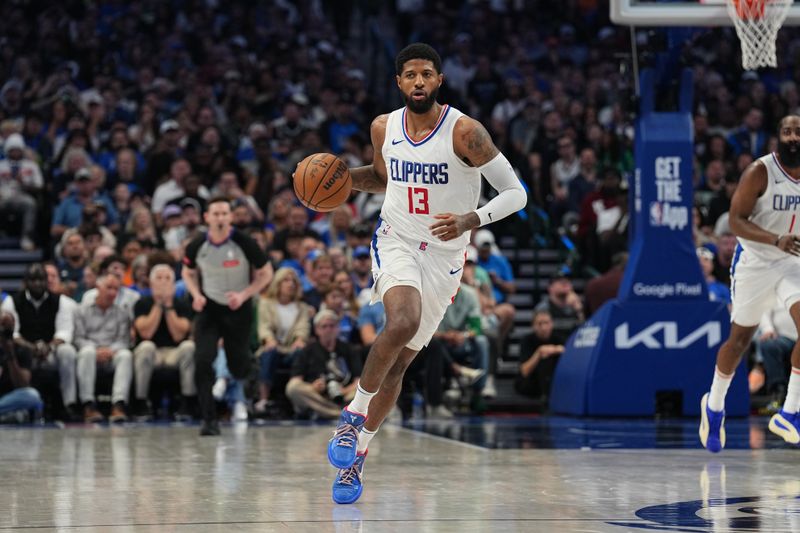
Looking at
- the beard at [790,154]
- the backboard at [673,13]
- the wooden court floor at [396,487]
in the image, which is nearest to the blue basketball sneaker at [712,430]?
the wooden court floor at [396,487]

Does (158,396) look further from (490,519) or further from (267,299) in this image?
(490,519)

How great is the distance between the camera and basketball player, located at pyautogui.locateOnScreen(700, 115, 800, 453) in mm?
8664

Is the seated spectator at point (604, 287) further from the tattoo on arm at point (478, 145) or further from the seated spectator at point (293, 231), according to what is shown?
the tattoo on arm at point (478, 145)

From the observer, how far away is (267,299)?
13.9 meters

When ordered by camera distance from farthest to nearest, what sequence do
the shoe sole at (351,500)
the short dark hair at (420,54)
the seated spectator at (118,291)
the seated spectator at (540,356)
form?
the seated spectator at (540,356), the seated spectator at (118,291), the short dark hair at (420,54), the shoe sole at (351,500)

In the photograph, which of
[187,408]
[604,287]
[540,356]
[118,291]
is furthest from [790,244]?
[118,291]

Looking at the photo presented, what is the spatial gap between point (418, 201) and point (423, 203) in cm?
3

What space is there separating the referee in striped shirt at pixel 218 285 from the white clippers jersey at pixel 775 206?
13.8 ft

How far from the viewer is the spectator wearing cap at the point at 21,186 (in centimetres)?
1647

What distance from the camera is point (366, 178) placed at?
7.27 m

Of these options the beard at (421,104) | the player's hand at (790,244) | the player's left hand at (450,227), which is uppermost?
the beard at (421,104)

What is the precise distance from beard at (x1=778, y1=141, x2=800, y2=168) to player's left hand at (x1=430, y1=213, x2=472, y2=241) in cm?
313

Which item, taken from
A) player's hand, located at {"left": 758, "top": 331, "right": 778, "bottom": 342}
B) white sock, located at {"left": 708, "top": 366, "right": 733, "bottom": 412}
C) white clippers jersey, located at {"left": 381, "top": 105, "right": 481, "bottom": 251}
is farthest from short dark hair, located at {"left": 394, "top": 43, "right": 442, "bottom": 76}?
player's hand, located at {"left": 758, "top": 331, "right": 778, "bottom": 342}

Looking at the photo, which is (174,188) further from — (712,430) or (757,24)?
(712,430)
